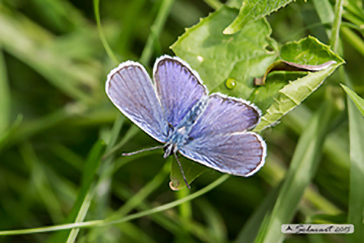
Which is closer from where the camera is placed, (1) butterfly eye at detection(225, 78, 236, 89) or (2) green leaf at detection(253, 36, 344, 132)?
(2) green leaf at detection(253, 36, 344, 132)

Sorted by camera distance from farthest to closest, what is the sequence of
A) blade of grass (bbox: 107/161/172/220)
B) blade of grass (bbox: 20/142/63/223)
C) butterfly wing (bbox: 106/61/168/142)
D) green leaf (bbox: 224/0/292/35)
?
blade of grass (bbox: 20/142/63/223) → blade of grass (bbox: 107/161/172/220) → butterfly wing (bbox: 106/61/168/142) → green leaf (bbox: 224/0/292/35)

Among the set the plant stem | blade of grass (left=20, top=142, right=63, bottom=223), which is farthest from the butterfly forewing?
blade of grass (left=20, top=142, right=63, bottom=223)

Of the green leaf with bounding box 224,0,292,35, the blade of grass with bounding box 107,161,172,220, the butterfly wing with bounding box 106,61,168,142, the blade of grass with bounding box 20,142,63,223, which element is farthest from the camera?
the blade of grass with bounding box 20,142,63,223

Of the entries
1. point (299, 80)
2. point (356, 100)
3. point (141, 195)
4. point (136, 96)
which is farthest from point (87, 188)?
point (356, 100)

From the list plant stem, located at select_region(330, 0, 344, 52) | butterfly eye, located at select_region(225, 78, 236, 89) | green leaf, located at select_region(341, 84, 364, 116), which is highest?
plant stem, located at select_region(330, 0, 344, 52)

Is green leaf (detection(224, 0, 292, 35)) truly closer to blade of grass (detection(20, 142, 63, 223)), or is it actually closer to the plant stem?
the plant stem

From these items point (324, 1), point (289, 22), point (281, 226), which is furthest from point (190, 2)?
point (281, 226)

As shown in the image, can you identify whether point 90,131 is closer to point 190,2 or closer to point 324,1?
point 190,2

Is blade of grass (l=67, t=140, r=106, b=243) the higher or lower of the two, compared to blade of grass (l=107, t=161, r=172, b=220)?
lower
